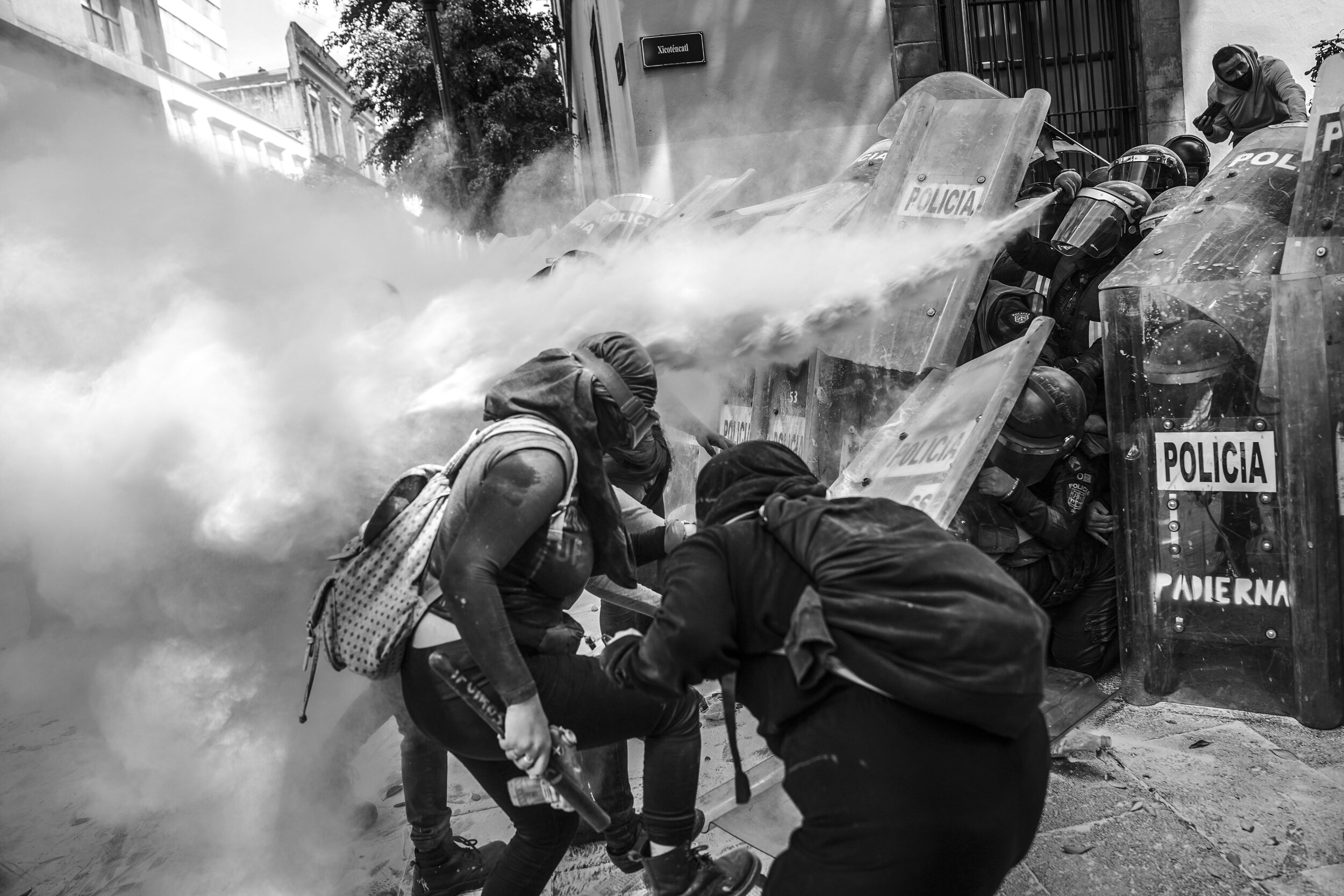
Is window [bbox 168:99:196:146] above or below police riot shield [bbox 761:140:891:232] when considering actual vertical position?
above

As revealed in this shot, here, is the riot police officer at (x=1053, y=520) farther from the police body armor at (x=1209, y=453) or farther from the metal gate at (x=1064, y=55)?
the metal gate at (x=1064, y=55)

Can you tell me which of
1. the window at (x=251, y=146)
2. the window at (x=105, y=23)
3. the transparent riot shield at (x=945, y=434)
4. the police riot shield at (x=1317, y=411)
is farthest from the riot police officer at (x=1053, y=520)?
the window at (x=251, y=146)

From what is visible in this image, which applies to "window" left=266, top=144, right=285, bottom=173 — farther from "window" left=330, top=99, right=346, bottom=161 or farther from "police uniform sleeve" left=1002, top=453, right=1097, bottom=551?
"police uniform sleeve" left=1002, top=453, right=1097, bottom=551

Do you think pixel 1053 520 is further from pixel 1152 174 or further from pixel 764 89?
pixel 764 89

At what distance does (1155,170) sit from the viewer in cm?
499

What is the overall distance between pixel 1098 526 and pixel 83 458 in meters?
3.75

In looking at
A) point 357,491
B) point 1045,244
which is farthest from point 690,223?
point 357,491

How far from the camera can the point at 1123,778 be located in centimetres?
304

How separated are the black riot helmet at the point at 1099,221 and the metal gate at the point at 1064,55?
3854mm

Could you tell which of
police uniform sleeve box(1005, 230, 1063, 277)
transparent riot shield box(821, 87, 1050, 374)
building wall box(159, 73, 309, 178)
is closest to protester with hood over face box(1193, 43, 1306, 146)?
police uniform sleeve box(1005, 230, 1063, 277)

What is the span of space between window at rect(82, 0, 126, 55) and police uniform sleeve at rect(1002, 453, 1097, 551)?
8.70 m

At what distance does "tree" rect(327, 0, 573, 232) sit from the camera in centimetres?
1620

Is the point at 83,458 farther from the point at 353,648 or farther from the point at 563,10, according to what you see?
the point at 563,10

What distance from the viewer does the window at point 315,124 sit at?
32688 mm
